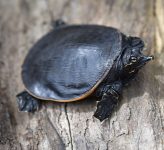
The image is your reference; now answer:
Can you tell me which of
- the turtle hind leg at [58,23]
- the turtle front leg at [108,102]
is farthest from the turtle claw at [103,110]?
the turtle hind leg at [58,23]

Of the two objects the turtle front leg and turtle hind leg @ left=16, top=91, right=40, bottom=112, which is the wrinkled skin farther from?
turtle hind leg @ left=16, top=91, right=40, bottom=112

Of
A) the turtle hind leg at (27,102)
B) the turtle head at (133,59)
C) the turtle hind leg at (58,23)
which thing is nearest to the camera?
the turtle head at (133,59)

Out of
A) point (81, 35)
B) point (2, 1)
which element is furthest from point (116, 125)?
point (2, 1)

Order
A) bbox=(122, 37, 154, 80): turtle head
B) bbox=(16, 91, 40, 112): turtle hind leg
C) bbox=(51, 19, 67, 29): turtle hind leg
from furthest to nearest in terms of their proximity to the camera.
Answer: bbox=(51, 19, 67, 29): turtle hind leg
bbox=(16, 91, 40, 112): turtle hind leg
bbox=(122, 37, 154, 80): turtle head

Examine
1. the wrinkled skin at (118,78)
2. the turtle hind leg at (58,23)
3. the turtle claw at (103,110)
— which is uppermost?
the turtle hind leg at (58,23)

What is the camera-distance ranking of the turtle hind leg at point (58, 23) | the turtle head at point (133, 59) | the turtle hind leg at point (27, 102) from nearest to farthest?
the turtle head at point (133, 59), the turtle hind leg at point (27, 102), the turtle hind leg at point (58, 23)

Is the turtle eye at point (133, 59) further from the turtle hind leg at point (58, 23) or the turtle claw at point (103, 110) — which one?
the turtle hind leg at point (58, 23)

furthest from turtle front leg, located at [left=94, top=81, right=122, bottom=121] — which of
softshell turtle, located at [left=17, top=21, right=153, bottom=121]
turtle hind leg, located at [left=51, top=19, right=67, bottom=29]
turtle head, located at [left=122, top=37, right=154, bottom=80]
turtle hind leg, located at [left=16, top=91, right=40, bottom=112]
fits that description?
turtle hind leg, located at [left=51, top=19, right=67, bottom=29]

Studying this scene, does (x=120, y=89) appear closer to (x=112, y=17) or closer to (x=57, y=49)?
(x=57, y=49)
